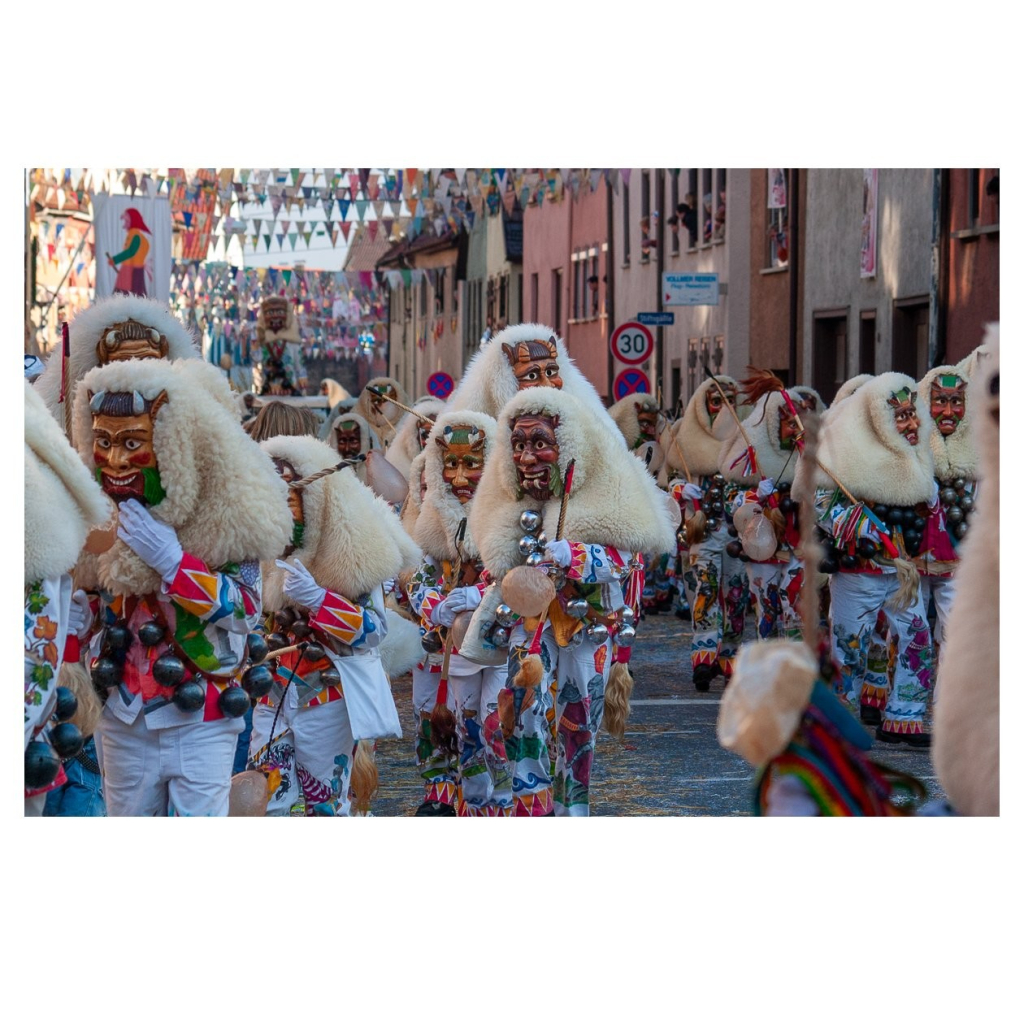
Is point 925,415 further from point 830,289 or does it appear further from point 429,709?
point 830,289

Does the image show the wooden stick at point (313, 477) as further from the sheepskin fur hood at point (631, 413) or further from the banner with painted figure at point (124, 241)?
the banner with painted figure at point (124, 241)

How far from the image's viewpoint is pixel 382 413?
13.3 metres

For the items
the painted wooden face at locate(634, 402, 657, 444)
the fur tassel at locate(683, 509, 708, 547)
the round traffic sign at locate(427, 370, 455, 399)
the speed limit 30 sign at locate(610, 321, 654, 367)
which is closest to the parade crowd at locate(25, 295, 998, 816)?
the fur tassel at locate(683, 509, 708, 547)

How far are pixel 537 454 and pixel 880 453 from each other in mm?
3412

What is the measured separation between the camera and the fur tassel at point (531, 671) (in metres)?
6.55

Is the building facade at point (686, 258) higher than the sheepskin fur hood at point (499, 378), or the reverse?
the building facade at point (686, 258)

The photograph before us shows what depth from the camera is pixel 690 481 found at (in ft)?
43.1

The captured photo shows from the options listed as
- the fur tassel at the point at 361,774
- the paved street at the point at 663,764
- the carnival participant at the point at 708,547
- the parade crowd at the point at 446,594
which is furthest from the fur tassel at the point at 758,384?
the fur tassel at the point at 361,774

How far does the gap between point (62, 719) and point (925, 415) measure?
6136 millimetres

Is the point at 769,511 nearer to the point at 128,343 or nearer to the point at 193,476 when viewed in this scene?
the point at 128,343

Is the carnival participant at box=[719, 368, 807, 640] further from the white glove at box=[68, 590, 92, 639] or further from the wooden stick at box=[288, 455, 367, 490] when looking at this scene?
the white glove at box=[68, 590, 92, 639]

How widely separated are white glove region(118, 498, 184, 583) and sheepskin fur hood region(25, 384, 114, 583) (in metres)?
0.48

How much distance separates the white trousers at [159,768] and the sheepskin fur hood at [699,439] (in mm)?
8113

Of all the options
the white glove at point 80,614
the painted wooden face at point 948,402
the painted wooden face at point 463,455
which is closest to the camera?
the white glove at point 80,614
